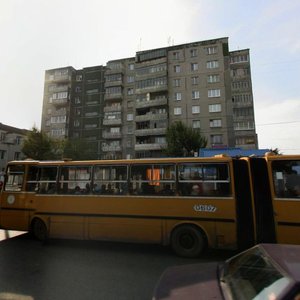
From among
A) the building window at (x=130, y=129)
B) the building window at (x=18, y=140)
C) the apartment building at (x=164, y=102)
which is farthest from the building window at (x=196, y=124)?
the building window at (x=18, y=140)

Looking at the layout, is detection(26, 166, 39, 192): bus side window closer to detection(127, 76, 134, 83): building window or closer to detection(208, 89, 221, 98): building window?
detection(208, 89, 221, 98): building window

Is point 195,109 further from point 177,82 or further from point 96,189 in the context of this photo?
point 96,189

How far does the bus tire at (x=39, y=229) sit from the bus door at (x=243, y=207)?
5780mm

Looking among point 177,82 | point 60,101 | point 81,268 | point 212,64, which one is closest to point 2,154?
point 60,101

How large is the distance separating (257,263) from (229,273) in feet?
1.32

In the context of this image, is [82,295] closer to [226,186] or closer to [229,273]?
[229,273]

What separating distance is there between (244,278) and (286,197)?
4798 mm

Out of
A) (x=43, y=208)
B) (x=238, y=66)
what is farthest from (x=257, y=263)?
(x=238, y=66)

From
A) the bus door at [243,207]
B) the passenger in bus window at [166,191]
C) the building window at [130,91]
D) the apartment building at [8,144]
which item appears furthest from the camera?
the building window at [130,91]

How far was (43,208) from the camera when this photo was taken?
9.40 metres

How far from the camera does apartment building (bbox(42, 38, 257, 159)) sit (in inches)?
2060

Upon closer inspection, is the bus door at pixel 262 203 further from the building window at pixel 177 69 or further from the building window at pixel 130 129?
the building window at pixel 130 129

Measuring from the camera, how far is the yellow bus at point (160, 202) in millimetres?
7508

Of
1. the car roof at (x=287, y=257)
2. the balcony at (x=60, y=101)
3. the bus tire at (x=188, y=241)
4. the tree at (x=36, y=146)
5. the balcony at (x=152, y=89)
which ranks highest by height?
the balcony at (x=60, y=101)
